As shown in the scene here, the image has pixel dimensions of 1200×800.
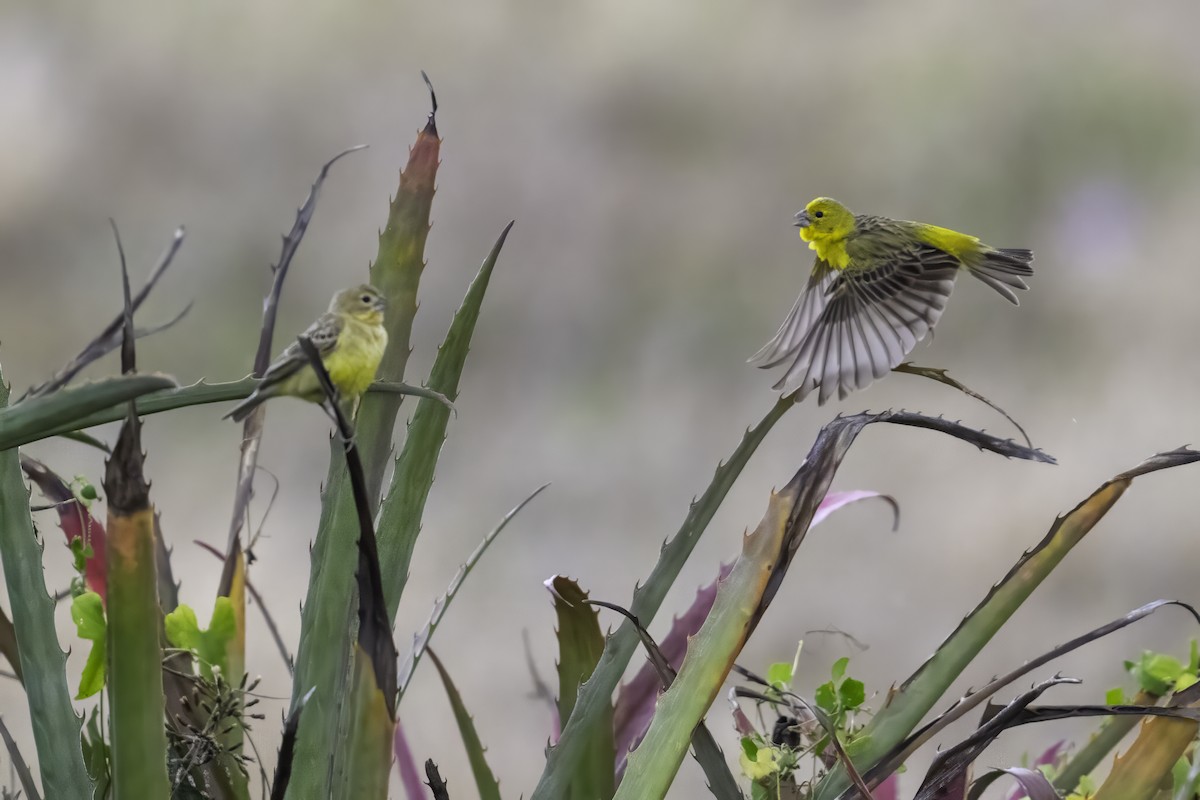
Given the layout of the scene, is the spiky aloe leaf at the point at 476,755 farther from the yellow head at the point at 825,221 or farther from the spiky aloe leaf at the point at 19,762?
the yellow head at the point at 825,221

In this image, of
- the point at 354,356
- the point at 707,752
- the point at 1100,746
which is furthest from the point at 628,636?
the point at 1100,746

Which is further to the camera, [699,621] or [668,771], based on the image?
[699,621]

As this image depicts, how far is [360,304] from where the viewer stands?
344mm

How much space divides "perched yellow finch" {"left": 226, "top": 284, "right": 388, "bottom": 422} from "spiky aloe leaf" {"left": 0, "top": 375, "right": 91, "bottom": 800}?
0.42ft

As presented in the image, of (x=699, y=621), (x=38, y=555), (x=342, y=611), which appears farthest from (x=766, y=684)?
(x=38, y=555)

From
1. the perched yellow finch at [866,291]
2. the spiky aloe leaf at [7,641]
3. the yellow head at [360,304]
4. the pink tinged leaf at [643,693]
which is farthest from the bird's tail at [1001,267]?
the spiky aloe leaf at [7,641]

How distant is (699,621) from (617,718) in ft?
0.20

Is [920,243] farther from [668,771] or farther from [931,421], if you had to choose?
[668,771]

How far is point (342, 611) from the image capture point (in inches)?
16.9

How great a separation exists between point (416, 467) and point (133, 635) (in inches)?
5.2

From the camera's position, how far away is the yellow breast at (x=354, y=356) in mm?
325

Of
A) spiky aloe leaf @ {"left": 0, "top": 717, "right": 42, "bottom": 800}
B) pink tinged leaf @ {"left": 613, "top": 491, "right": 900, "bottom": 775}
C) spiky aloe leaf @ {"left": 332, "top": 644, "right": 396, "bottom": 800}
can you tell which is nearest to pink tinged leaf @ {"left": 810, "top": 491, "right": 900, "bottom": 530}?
pink tinged leaf @ {"left": 613, "top": 491, "right": 900, "bottom": 775}

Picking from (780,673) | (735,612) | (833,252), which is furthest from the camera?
(833,252)

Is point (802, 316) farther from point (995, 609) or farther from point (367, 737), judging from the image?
point (367, 737)
